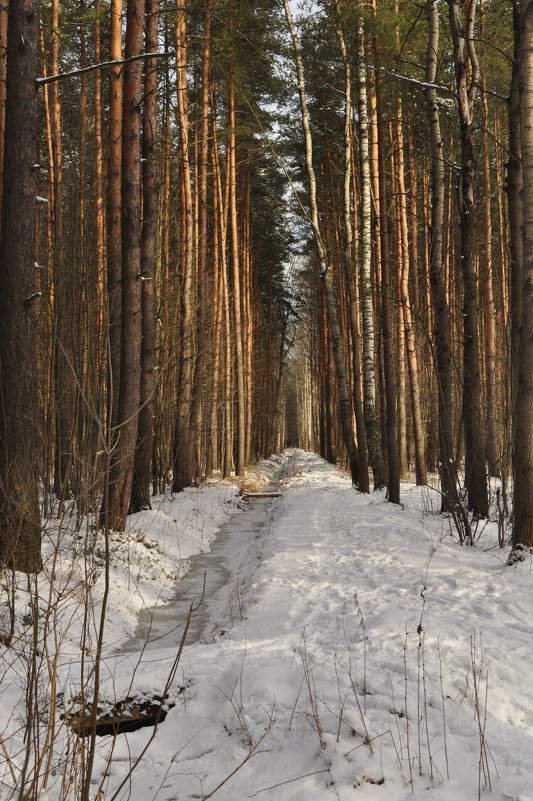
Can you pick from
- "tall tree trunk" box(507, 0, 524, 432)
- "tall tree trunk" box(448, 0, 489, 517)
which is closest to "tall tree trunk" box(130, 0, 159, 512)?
"tall tree trunk" box(448, 0, 489, 517)

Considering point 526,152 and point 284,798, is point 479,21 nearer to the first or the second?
point 526,152

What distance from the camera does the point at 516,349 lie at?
607 cm

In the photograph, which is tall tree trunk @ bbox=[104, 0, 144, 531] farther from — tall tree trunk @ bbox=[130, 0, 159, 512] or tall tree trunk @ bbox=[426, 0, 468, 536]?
tall tree trunk @ bbox=[426, 0, 468, 536]

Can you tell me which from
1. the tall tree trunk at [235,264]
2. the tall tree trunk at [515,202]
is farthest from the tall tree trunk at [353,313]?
the tall tree trunk at [515,202]

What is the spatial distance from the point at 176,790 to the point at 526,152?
6035 mm

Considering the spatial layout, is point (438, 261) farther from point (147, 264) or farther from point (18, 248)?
point (18, 248)

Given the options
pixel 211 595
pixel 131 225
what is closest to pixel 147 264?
pixel 131 225

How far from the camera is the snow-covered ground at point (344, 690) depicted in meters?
2.73

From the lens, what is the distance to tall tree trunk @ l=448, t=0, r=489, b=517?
7.71 m

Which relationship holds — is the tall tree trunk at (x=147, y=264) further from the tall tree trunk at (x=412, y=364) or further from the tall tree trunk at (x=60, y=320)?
the tall tree trunk at (x=412, y=364)

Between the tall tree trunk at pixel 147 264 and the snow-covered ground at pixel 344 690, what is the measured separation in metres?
3.85

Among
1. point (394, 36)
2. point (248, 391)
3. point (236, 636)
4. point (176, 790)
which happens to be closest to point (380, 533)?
point (236, 636)

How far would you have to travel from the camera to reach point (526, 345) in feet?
18.9

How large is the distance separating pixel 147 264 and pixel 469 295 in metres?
5.25
